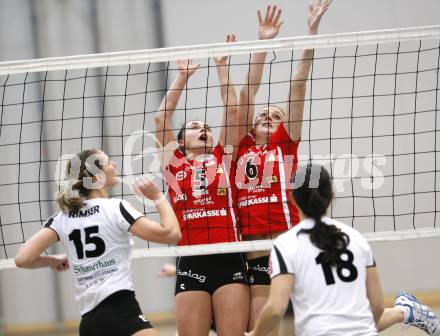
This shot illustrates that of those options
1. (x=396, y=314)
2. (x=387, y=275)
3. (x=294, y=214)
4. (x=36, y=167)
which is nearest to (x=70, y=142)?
(x=36, y=167)

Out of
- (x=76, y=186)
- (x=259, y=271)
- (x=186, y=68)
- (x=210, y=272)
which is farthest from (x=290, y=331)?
(x=76, y=186)

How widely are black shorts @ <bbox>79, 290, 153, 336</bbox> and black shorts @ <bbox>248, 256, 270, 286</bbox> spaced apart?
108cm

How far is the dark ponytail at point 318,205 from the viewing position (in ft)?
10.8

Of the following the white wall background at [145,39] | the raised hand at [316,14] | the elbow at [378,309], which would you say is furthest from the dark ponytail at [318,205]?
the white wall background at [145,39]

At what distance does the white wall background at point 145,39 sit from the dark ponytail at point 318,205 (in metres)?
4.69

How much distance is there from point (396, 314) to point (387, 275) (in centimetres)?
389

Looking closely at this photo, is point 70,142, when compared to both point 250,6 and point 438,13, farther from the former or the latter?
point 438,13

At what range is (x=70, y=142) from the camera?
27.7 feet

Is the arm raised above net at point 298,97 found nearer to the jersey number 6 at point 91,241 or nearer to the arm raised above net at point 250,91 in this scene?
the arm raised above net at point 250,91

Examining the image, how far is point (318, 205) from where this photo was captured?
335 cm

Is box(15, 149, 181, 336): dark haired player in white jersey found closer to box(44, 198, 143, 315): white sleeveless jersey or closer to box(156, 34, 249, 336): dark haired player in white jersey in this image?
box(44, 198, 143, 315): white sleeveless jersey

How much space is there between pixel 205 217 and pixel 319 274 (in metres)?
1.67

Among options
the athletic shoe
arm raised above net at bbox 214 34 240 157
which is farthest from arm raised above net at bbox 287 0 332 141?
the athletic shoe

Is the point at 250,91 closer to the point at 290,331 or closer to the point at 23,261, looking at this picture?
the point at 290,331
